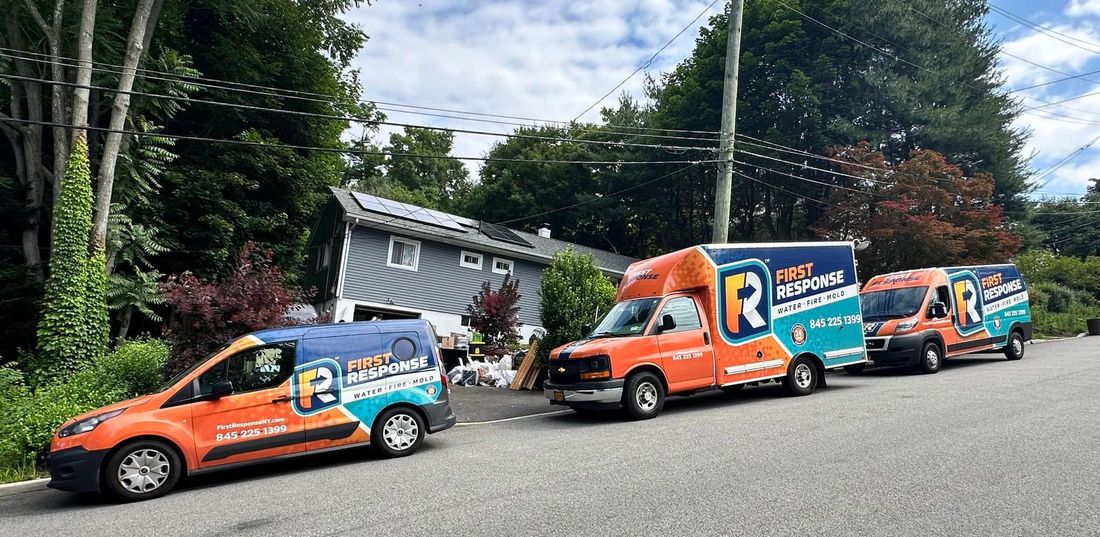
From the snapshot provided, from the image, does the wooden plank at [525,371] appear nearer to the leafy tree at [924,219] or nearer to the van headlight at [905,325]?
the van headlight at [905,325]

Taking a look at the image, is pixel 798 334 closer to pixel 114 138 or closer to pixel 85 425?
pixel 85 425

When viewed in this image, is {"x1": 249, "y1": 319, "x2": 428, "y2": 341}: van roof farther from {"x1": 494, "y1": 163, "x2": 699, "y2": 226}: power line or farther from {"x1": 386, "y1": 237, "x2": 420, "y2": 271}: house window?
{"x1": 494, "y1": 163, "x2": 699, "y2": 226}: power line

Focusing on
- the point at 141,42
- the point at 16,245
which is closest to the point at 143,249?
the point at 16,245

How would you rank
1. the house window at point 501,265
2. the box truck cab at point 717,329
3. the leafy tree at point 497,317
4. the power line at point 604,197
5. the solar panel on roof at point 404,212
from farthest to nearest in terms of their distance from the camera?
the power line at point 604,197, the house window at point 501,265, the solar panel on roof at point 404,212, the leafy tree at point 497,317, the box truck cab at point 717,329

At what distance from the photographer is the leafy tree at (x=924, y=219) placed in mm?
21094

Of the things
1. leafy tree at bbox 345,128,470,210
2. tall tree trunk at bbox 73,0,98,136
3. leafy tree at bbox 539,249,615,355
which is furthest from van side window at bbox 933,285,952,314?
leafy tree at bbox 345,128,470,210

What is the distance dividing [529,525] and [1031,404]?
26.9 ft

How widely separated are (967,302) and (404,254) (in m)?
16.9

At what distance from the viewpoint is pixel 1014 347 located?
15.7 metres

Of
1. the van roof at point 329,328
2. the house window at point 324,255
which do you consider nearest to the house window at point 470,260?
the house window at point 324,255

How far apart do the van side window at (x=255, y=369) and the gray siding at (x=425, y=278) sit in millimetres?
13095

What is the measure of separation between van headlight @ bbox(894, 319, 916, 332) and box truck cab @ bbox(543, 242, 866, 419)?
2.37 metres

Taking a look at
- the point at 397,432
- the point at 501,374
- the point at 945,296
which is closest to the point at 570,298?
the point at 501,374

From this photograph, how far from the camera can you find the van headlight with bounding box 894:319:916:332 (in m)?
13.6
